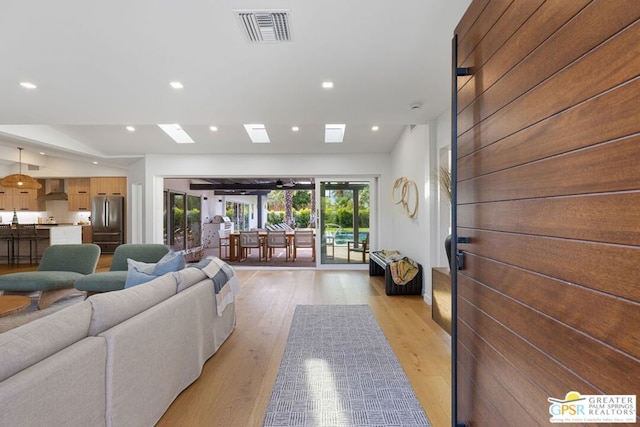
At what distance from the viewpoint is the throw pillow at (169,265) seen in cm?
278

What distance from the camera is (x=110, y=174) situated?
8703mm

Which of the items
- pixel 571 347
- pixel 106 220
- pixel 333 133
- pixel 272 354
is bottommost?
pixel 272 354

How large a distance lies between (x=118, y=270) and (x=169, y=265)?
211 centimetres

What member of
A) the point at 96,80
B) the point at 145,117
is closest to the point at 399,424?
the point at 96,80

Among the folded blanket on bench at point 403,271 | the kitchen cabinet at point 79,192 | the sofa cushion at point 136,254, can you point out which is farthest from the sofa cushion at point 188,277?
the kitchen cabinet at point 79,192

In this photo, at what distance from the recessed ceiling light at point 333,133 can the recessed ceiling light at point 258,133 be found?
118 centimetres

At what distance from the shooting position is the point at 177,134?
627 centimetres

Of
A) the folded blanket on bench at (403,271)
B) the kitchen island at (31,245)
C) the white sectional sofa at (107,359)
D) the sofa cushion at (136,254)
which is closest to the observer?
the white sectional sofa at (107,359)

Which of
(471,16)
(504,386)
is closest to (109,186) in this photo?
(471,16)

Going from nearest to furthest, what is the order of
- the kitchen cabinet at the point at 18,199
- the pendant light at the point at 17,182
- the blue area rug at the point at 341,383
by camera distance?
the blue area rug at the point at 341,383
the pendant light at the point at 17,182
the kitchen cabinet at the point at 18,199

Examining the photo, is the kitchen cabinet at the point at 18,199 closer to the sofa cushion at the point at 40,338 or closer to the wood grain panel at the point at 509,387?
the sofa cushion at the point at 40,338

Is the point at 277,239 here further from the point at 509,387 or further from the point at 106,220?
the point at 509,387

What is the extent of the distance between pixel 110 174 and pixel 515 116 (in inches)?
395

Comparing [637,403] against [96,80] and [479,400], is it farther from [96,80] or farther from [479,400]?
[96,80]
